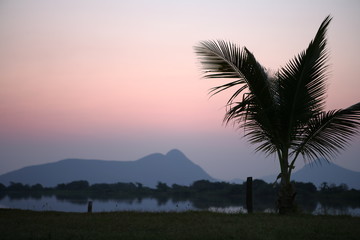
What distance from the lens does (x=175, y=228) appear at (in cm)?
1025

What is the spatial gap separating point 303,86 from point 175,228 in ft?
22.3

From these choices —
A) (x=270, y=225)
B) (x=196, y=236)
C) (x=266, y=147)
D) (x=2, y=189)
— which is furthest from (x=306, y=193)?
(x=2, y=189)

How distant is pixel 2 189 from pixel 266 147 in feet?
172

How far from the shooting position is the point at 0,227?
1023 cm

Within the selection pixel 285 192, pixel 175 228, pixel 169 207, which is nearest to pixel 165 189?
pixel 169 207

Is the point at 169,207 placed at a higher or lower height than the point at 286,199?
lower

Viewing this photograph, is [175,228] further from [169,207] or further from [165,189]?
[165,189]

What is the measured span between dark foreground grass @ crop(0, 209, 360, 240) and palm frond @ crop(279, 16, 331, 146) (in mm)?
3430

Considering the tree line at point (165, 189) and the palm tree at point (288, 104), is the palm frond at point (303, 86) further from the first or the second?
the tree line at point (165, 189)

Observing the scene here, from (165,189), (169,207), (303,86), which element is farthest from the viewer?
(165,189)

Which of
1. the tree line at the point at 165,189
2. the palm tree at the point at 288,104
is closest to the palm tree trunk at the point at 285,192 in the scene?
the palm tree at the point at 288,104

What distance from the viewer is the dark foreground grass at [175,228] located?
8898 mm

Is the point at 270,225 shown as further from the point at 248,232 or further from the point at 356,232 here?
the point at 356,232

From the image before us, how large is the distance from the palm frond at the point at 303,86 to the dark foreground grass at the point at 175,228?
343 cm
